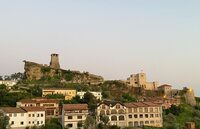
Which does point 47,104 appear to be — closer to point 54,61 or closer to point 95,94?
point 95,94

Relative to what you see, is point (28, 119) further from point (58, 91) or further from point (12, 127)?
point (58, 91)

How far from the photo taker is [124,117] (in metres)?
66.4

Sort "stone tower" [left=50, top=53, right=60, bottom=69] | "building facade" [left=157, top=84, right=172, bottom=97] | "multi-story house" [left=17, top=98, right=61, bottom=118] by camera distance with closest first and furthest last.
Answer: "multi-story house" [left=17, top=98, right=61, bottom=118] → "building facade" [left=157, top=84, right=172, bottom=97] → "stone tower" [left=50, top=53, right=60, bottom=69]

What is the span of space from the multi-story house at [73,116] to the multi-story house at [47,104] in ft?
11.7

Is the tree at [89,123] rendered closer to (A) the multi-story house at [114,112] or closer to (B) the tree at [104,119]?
(B) the tree at [104,119]

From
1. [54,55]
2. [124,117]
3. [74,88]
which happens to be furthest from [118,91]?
[54,55]

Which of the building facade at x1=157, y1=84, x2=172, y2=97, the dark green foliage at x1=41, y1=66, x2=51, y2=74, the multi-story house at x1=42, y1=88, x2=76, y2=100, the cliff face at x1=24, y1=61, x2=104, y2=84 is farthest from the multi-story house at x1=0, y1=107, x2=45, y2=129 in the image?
the building facade at x1=157, y1=84, x2=172, y2=97

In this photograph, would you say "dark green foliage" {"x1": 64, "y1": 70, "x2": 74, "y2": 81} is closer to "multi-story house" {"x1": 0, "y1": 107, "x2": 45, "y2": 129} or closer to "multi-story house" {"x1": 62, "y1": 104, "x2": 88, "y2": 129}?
"multi-story house" {"x1": 62, "y1": 104, "x2": 88, "y2": 129}

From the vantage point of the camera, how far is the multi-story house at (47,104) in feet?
207

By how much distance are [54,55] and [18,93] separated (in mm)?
34264

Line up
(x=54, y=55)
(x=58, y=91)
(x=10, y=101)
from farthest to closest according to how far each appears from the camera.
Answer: (x=54, y=55) → (x=58, y=91) → (x=10, y=101)

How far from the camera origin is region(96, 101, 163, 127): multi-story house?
6488 cm

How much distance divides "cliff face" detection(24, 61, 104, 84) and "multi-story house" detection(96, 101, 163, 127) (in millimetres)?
25439

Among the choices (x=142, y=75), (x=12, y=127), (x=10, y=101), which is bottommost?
(x=12, y=127)
